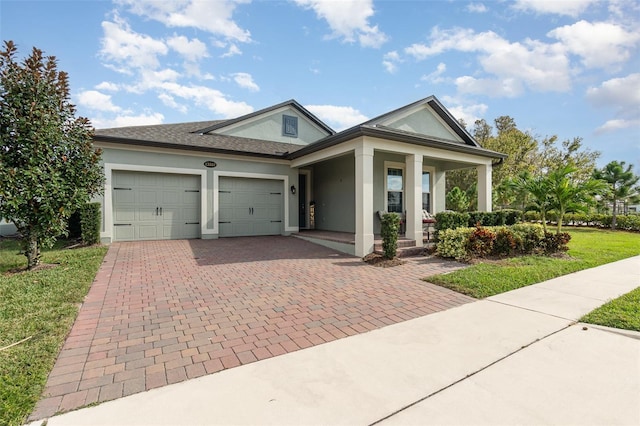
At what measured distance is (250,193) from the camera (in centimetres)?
1191

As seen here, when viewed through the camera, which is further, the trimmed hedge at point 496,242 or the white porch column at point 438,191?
the white porch column at point 438,191

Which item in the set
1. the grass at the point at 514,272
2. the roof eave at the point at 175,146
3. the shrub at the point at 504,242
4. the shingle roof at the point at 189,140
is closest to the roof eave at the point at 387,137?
the roof eave at the point at 175,146

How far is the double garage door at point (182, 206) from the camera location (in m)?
9.91

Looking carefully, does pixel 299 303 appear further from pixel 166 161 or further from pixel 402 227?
pixel 166 161

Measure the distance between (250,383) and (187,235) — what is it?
9378 mm

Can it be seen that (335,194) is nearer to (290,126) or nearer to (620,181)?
(290,126)

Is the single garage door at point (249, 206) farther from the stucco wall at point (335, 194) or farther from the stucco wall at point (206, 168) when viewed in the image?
the stucco wall at point (335, 194)

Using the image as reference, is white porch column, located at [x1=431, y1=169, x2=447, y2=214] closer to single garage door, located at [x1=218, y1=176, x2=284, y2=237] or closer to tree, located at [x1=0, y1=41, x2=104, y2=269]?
single garage door, located at [x1=218, y1=176, x2=284, y2=237]

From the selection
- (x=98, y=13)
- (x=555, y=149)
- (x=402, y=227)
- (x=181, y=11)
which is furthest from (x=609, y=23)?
(x=555, y=149)

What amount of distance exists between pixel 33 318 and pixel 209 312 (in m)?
2.09

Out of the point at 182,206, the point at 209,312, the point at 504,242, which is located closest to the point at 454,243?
the point at 504,242

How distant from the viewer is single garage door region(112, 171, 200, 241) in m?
9.82

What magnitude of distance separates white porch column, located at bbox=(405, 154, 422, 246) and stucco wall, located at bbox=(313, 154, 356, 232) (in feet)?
9.49

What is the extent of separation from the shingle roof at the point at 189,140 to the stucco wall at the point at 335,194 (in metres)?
1.93
